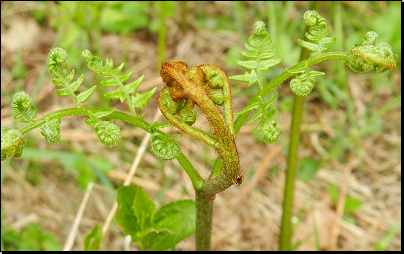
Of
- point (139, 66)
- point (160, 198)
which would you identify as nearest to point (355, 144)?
point (160, 198)

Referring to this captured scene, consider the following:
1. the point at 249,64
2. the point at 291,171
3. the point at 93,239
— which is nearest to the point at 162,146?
the point at 249,64

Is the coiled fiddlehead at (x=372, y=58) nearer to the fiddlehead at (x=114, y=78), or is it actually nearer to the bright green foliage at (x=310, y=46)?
the bright green foliage at (x=310, y=46)

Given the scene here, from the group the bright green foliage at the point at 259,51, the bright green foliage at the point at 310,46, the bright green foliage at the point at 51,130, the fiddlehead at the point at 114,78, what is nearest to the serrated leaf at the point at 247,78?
the bright green foliage at the point at 259,51

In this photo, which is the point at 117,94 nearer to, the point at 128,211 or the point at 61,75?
the point at 61,75

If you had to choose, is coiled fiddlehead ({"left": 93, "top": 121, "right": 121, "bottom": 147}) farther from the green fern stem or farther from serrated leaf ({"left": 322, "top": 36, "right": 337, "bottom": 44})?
serrated leaf ({"left": 322, "top": 36, "right": 337, "bottom": 44})

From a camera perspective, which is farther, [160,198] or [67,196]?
[67,196]

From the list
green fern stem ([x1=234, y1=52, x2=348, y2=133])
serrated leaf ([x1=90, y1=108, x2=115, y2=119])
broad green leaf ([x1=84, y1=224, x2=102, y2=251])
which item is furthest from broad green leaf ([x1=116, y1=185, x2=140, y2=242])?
green fern stem ([x1=234, y1=52, x2=348, y2=133])

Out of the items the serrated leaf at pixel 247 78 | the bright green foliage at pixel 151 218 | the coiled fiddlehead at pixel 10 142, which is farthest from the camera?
the bright green foliage at pixel 151 218

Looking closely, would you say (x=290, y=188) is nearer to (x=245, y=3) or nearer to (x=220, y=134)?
(x=220, y=134)
